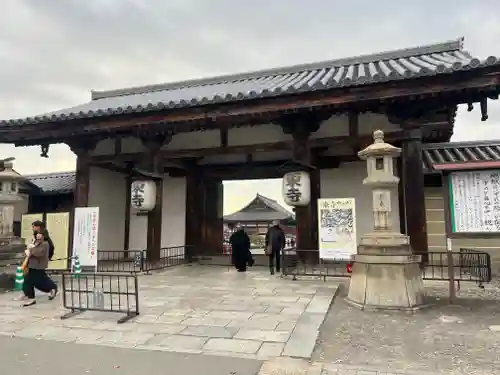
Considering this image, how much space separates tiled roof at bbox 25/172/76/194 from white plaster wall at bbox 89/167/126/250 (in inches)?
82.6

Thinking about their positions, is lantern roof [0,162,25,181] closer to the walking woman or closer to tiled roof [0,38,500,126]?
tiled roof [0,38,500,126]

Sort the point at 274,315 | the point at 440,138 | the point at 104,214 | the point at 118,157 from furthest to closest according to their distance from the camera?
1. the point at 104,214
2. the point at 440,138
3. the point at 118,157
4. the point at 274,315

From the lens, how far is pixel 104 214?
44.9 ft

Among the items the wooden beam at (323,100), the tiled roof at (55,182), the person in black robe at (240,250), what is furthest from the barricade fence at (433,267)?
the tiled roof at (55,182)

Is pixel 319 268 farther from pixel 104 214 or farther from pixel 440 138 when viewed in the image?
pixel 104 214

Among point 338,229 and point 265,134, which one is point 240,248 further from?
point 338,229

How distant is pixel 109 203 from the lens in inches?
549

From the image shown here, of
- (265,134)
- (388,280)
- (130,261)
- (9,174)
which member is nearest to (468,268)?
(388,280)

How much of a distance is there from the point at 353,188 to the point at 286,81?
13.8 feet

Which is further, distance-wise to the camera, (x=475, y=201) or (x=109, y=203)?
(x=109, y=203)

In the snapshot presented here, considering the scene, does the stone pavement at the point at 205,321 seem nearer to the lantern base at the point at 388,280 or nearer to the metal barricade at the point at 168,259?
the lantern base at the point at 388,280

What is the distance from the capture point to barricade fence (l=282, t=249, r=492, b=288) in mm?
8578

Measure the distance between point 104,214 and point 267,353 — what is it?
10.7 metres

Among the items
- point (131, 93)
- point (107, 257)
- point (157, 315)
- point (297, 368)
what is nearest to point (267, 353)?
point (297, 368)
